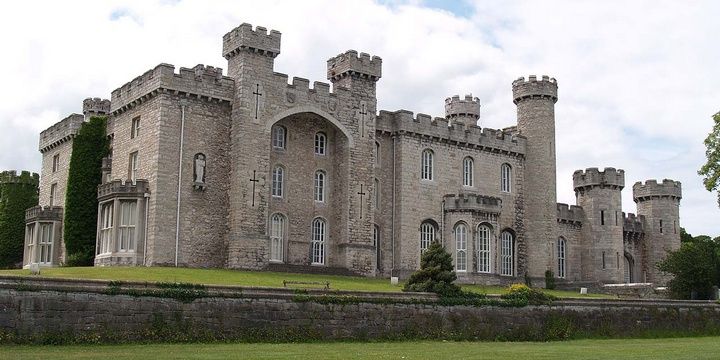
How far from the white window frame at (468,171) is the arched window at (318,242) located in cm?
1002

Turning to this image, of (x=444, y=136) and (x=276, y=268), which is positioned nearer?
(x=276, y=268)

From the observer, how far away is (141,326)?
27.0 meters

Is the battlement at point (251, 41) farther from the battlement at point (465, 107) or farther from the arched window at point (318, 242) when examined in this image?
the battlement at point (465, 107)

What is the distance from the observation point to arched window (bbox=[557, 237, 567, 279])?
2301 inches

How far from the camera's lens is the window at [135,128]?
4418cm

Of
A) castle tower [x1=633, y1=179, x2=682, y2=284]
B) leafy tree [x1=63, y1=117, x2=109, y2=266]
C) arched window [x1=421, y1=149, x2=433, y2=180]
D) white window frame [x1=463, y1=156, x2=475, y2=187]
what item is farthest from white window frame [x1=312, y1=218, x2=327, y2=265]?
castle tower [x1=633, y1=179, x2=682, y2=284]

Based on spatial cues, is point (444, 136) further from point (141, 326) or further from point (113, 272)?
point (141, 326)

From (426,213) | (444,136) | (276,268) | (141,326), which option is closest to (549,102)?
(444,136)

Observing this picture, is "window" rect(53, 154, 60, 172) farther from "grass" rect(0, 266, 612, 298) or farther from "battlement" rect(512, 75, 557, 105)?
"battlement" rect(512, 75, 557, 105)

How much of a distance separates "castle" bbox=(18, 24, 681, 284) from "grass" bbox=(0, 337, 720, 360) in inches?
605

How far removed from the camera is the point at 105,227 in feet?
141

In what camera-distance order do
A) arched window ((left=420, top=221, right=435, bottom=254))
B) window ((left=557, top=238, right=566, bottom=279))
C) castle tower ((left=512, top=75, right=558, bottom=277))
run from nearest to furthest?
1. arched window ((left=420, top=221, right=435, bottom=254))
2. castle tower ((left=512, top=75, right=558, bottom=277))
3. window ((left=557, top=238, right=566, bottom=279))

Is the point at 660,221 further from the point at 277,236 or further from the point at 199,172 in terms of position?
the point at 199,172

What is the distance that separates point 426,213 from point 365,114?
6.82 meters
